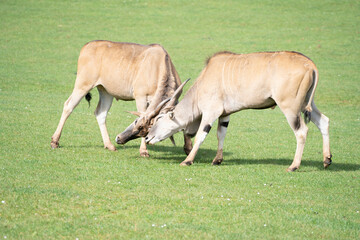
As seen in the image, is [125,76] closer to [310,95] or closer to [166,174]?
[166,174]

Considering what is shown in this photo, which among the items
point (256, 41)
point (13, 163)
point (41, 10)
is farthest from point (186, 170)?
point (41, 10)

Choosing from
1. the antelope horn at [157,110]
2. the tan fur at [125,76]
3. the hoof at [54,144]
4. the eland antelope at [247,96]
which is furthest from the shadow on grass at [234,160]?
the antelope horn at [157,110]

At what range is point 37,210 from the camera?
6.46 m

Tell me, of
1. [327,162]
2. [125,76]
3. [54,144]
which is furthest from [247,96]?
[54,144]

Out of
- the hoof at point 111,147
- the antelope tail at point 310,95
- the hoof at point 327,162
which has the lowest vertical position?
the hoof at point 111,147

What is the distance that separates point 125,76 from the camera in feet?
34.6

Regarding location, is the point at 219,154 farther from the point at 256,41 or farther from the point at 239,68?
the point at 256,41

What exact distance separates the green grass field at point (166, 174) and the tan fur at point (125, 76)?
953 mm

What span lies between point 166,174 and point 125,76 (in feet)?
8.95

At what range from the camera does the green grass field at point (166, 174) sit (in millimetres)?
6152

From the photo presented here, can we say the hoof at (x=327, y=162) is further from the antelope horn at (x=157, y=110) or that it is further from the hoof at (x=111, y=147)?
the hoof at (x=111, y=147)

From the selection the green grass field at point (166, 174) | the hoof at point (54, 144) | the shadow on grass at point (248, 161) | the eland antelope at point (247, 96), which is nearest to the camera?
the green grass field at point (166, 174)

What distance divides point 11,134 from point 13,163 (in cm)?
271

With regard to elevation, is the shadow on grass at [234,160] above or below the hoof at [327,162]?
below
